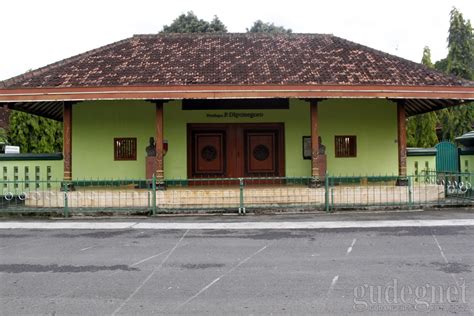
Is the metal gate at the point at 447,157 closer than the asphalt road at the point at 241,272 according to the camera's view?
No

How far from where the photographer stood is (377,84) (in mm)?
13570

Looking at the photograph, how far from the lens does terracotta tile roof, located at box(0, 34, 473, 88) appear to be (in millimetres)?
14016

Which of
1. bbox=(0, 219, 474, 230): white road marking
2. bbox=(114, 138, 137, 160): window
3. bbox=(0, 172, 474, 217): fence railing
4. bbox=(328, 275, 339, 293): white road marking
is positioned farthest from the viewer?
bbox=(114, 138, 137, 160): window

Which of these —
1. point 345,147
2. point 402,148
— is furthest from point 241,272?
point 345,147

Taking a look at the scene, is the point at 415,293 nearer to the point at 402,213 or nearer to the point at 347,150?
the point at 402,213

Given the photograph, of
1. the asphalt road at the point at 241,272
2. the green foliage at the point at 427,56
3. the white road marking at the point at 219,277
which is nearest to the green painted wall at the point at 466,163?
the asphalt road at the point at 241,272

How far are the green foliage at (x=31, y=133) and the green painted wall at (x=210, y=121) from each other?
13330 millimetres

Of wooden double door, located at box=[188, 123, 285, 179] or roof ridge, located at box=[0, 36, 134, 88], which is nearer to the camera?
roof ridge, located at box=[0, 36, 134, 88]

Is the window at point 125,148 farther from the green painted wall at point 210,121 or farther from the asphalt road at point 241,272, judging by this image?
the asphalt road at point 241,272

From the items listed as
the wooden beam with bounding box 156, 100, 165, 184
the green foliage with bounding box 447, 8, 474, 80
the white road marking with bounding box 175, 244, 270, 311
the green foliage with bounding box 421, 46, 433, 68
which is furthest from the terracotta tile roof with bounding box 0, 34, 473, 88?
the green foliage with bounding box 447, 8, 474, 80

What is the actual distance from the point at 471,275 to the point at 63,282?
5.64 meters

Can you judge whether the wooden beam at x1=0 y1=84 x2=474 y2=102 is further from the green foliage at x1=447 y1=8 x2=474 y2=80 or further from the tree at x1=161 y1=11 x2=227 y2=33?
the tree at x1=161 y1=11 x2=227 y2=33

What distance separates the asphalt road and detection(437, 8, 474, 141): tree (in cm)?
2414

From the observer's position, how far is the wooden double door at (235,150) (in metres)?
16.4
